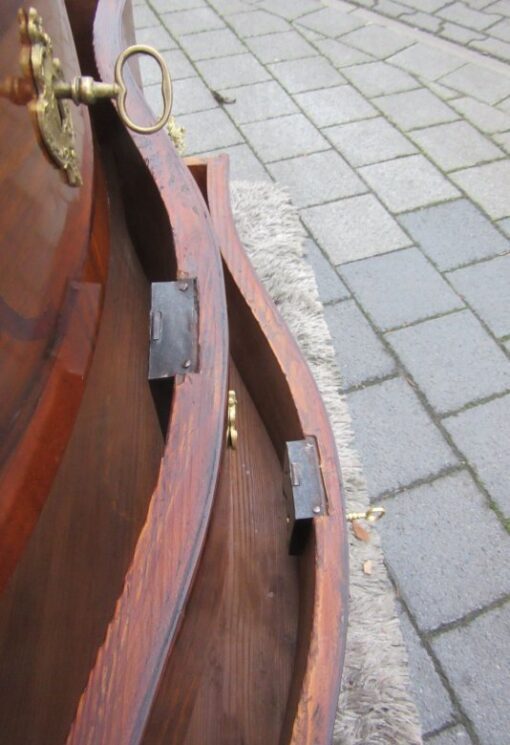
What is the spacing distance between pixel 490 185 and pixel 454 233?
1.04 ft

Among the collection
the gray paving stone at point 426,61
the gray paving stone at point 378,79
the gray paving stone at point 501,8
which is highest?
the gray paving stone at point 501,8

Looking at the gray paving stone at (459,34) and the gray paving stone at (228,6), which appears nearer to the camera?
the gray paving stone at (459,34)

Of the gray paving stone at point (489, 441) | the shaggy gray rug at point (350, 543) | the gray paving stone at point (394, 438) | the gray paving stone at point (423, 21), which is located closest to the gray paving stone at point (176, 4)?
the gray paving stone at point (423, 21)

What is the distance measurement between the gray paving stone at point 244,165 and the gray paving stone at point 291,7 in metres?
1.24

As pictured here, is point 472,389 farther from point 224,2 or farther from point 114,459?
point 224,2

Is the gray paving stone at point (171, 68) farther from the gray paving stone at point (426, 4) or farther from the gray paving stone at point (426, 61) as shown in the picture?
the gray paving stone at point (426, 4)

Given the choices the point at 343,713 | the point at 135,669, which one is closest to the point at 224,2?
the point at 343,713

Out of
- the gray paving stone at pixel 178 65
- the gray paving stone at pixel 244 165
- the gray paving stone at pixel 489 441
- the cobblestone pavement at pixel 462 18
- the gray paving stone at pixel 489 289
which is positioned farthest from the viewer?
the cobblestone pavement at pixel 462 18

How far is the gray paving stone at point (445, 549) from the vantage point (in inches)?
55.4

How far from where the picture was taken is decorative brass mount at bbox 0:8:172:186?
22.8 inches

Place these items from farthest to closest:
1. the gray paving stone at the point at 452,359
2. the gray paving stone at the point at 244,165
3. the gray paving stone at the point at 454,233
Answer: the gray paving stone at the point at 244,165
the gray paving stone at the point at 454,233
the gray paving stone at the point at 452,359

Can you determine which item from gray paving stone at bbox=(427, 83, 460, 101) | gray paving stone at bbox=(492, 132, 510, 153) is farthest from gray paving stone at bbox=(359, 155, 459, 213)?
gray paving stone at bbox=(427, 83, 460, 101)

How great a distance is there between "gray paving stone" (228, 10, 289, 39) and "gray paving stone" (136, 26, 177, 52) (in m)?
0.33

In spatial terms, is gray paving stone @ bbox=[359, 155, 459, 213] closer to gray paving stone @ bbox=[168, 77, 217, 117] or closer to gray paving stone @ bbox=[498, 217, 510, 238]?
gray paving stone @ bbox=[498, 217, 510, 238]
